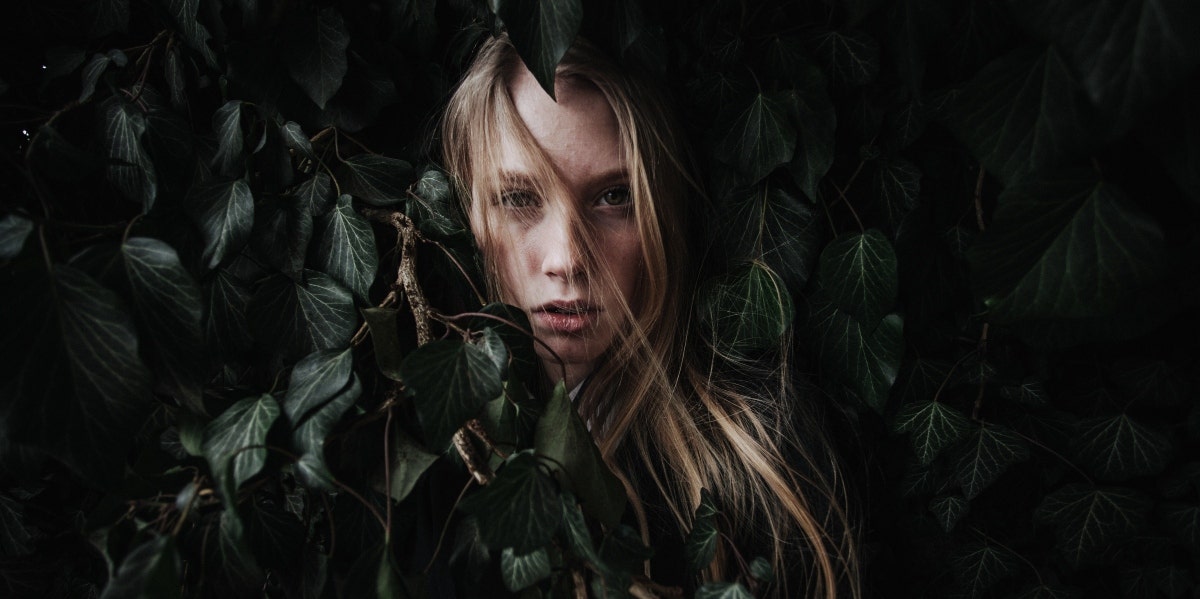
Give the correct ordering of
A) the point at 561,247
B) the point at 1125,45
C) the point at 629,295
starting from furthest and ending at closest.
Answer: the point at 629,295 < the point at 561,247 < the point at 1125,45

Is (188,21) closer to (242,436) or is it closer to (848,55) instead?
(242,436)

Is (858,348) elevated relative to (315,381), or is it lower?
lower

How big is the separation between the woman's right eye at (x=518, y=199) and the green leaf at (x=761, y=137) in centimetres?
23

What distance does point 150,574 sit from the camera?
1.35ft

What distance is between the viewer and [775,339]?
0.79m

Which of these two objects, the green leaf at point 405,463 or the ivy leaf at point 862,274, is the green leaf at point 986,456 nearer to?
the ivy leaf at point 862,274

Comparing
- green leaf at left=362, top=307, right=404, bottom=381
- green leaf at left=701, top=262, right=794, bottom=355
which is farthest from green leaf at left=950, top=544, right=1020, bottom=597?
green leaf at left=362, top=307, right=404, bottom=381

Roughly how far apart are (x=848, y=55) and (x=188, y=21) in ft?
2.23

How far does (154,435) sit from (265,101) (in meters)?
0.34

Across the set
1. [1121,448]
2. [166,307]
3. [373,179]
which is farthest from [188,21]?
[1121,448]

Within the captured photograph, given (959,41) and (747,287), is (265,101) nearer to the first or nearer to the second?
→ (747,287)

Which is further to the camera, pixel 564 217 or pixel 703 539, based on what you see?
pixel 564 217

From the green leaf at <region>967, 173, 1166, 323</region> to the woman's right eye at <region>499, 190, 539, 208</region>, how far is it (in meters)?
0.51

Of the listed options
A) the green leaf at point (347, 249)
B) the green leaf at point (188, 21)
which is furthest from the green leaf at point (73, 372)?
the green leaf at point (188, 21)
